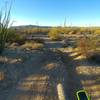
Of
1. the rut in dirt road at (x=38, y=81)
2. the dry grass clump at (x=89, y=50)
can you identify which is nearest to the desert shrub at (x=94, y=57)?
the dry grass clump at (x=89, y=50)

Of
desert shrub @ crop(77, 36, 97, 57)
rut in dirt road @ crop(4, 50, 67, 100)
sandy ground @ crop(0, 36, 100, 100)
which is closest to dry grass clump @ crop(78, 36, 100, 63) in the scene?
desert shrub @ crop(77, 36, 97, 57)

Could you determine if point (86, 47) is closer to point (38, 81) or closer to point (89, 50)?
point (89, 50)

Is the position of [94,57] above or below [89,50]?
below

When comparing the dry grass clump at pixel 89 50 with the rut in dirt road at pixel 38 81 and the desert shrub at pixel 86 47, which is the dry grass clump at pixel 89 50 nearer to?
the desert shrub at pixel 86 47

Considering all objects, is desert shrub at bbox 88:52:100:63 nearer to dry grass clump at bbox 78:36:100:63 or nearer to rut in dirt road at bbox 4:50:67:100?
dry grass clump at bbox 78:36:100:63

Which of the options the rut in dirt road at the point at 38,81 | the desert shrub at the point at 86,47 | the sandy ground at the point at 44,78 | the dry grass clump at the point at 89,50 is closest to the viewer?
the rut in dirt road at the point at 38,81

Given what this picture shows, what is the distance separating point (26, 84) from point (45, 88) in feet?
2.98

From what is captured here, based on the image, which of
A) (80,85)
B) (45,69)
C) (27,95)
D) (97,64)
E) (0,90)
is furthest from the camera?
(97,64)

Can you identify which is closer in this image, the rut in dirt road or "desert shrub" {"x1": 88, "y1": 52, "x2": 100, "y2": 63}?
the rut in dirt road

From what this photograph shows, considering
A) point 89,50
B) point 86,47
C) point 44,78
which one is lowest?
point 44,78

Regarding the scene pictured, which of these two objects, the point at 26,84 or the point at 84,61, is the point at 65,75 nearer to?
the point at 26,84

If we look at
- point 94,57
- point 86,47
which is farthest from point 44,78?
point 86,47

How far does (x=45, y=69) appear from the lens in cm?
1234

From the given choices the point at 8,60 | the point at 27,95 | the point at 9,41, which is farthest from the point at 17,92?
the point at 9,41
